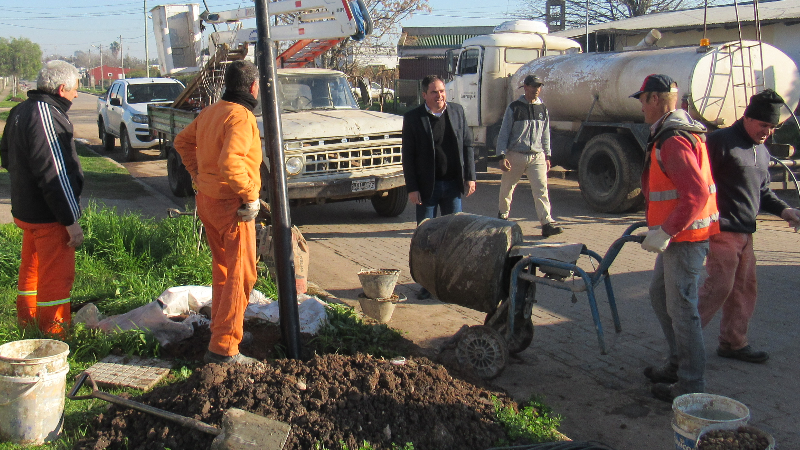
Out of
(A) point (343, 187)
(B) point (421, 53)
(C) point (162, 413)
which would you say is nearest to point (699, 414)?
(C) point (162, 413)

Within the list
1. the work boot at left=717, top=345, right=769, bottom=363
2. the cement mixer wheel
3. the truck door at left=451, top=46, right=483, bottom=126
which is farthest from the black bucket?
the truck door at left=451, top=46, right=483, bottom=126

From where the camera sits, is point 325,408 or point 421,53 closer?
point 325,408

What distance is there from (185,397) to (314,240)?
5465 mm

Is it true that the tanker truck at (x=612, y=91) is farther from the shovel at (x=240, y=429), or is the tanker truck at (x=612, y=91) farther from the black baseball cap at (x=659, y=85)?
the shovel at (x=240, y=429)

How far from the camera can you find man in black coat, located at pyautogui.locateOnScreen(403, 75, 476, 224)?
642 centimetres

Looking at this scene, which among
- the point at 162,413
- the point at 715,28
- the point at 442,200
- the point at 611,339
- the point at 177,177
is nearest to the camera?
the point at 162,413

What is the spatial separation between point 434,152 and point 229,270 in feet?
9.23

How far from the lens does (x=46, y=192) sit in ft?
14.9

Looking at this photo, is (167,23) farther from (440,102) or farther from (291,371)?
(291,371)

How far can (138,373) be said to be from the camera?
166 inches

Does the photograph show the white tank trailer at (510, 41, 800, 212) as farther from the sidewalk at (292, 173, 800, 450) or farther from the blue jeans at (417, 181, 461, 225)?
the blue jeans at (417, 181, 461, 225)

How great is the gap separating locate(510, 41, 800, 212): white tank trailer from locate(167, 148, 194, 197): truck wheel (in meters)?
6.37

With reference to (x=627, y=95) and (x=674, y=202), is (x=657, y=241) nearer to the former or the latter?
(x=674, y=202)

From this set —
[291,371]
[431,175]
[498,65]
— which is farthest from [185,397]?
[498,65]
